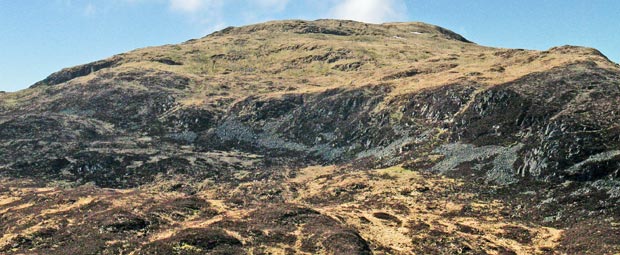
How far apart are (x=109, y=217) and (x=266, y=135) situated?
217 feet

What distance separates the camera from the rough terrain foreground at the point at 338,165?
5778 cm

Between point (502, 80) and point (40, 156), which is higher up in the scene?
point (502, 80)

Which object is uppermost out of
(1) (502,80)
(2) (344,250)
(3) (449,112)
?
(1) (502,80)

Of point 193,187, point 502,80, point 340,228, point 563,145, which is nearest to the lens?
point 340,228

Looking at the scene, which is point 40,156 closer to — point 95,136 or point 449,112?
point 95,136

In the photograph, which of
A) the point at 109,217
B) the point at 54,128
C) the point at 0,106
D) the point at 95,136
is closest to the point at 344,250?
the point at 109,217

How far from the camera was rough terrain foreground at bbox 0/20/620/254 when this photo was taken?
2275 inches

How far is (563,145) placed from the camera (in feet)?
247

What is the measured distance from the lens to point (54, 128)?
4970 inches

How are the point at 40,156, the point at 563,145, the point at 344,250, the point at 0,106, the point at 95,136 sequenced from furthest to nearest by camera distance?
the point at 0,106, the point at 95,136, the point at 40,156, the point at 563,145, the point at 344,250

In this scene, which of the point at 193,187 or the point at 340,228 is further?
the point at 193,187

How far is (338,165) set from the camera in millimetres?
99875

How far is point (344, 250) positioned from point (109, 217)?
30.0 meters

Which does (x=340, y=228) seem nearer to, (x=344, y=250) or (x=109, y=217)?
(x=344, y=250)
